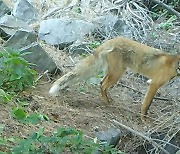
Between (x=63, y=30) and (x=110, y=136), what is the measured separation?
4205 millimetres

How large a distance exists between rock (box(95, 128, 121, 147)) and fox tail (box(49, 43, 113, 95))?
1.11 meters

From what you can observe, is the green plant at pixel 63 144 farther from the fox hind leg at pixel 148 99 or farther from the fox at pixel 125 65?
the fox at pixel 125 65

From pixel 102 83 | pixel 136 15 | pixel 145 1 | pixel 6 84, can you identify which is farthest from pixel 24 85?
pixel 145 1

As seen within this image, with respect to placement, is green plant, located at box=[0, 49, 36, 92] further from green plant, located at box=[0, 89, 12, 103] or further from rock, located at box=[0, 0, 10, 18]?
rock, located at box=[0, 0, 10, 18]

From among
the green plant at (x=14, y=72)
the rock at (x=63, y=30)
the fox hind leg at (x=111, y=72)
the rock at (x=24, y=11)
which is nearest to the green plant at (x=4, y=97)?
the green plant at (x=14, y=72)

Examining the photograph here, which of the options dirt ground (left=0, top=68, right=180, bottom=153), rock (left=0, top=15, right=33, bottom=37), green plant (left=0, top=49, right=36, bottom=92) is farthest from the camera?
rock (left=0, top=15, right=33, bottom=37)

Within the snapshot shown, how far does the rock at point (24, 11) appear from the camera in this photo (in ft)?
34.1

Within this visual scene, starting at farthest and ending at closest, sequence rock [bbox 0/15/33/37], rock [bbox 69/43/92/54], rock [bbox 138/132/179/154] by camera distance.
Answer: rock [bbox 0/15/33/37], rock [bbox 69/43/92/54], rock [bbox 138/132/179/154]

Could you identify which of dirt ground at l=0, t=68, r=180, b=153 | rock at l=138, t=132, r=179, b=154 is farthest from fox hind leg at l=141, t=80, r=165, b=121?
rock at l=138, t=132, r=179, b=154

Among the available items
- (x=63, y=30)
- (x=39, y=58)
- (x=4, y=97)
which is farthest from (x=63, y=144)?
(x=63, y=30)

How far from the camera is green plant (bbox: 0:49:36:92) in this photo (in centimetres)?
568

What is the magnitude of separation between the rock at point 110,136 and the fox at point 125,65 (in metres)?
0.93

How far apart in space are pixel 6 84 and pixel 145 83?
255 cm

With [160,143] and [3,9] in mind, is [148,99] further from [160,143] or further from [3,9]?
[3,9]
